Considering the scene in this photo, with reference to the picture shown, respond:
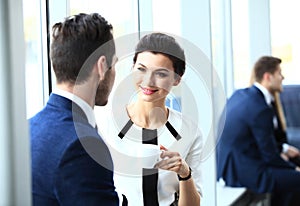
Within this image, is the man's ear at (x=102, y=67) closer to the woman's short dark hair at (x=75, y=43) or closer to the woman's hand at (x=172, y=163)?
the woman's short dark hair at (x=75, y=43)

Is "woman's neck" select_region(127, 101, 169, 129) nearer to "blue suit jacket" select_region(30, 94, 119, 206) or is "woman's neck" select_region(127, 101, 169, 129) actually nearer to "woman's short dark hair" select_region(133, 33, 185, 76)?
"woman's short dark hair" select_region(133, 33, 185, 76)

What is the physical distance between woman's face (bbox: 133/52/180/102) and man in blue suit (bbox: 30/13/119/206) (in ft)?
0.59

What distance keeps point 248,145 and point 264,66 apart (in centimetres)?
39

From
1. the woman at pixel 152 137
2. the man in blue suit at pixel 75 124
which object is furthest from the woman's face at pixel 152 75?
the man in blue suit at pixel 75 124

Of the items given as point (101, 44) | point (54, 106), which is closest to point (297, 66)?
point (101, 44)

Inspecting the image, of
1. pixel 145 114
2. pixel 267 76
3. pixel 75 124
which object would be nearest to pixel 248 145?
pixel 267 76

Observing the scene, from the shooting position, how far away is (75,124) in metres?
1.14

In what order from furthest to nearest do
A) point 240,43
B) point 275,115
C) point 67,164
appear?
point 240,43 < point 275,115 < point 67,164

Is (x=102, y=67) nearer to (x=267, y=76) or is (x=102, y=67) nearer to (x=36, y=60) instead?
(x=36, y=60)

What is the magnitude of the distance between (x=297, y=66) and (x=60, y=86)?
123cm

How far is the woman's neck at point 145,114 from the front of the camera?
1.49m

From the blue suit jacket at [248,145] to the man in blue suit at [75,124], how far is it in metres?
0.94

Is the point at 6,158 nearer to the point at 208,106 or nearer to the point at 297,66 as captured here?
the point at 208,106

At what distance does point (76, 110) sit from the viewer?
117 centimetres
